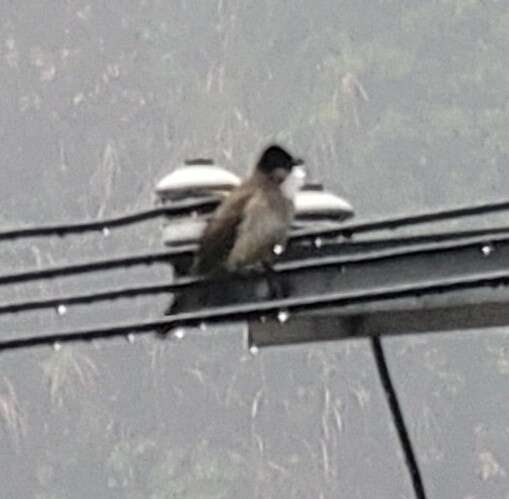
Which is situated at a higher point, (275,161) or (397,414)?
(275,161)

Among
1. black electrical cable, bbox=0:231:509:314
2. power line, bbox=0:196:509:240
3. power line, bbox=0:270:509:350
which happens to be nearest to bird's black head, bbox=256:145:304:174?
power line, bbox=0:196:509:240

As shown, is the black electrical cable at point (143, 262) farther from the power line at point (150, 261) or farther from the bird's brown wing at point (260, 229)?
the bird's brown wing at point (260, 229)

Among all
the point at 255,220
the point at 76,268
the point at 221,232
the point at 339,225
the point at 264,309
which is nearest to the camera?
the point at 264,309

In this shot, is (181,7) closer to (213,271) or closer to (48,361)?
(48,361)

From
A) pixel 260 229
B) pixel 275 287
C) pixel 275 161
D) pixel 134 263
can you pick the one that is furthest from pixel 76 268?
pixel 275 161

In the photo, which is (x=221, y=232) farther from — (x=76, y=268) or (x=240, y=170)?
(x=240, y=170)

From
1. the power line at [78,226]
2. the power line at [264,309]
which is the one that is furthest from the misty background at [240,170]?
the power line at [264,309]

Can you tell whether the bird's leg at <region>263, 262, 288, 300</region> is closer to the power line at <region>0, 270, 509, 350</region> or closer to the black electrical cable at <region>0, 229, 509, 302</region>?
the black electrical cable at <region>0, 229, 509, 302</region>

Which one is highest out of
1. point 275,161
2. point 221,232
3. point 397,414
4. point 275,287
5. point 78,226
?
point 275,161

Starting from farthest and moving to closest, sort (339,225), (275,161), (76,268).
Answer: (275,161) → (339,225) → (76,268)

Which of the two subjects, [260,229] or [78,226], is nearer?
[78,226]
